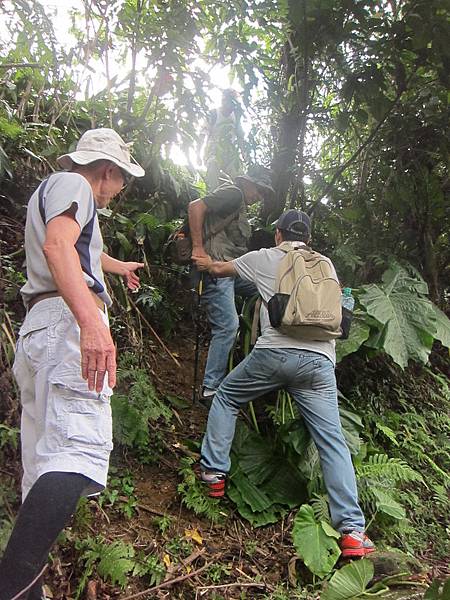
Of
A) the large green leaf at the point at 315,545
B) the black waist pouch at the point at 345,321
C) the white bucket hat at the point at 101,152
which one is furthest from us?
the black waist pouch at the point at 345,321

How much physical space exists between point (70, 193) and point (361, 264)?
11.8 ft

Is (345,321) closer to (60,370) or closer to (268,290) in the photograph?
(268,290)

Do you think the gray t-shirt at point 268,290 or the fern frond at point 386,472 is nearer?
the gray t-shirt at point 268,290

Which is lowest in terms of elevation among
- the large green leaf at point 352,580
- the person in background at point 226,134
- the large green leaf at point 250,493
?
the large green leaf at point 250,493

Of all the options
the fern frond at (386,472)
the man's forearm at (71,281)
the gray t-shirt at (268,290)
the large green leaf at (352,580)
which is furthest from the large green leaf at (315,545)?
the man's forearm at (71,281)

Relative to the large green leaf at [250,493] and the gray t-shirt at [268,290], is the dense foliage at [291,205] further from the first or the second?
the gray t-shirt at [268,290]

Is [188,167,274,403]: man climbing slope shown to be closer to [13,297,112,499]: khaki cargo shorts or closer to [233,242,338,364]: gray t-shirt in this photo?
[233,242,338,364]: gray t-shirt

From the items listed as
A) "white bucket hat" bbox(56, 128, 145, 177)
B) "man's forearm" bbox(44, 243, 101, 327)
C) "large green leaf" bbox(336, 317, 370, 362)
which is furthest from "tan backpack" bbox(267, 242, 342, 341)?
"man's forearm" bbox(44, 243, 101, 327)

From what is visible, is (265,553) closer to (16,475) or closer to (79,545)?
(79,545)

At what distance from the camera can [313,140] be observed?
18.0ft

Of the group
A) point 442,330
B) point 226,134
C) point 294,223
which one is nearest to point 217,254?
point 294,223

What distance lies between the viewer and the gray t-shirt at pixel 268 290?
3.34 m

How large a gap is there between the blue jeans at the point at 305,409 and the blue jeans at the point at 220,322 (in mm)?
621

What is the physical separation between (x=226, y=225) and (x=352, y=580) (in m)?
2.68
